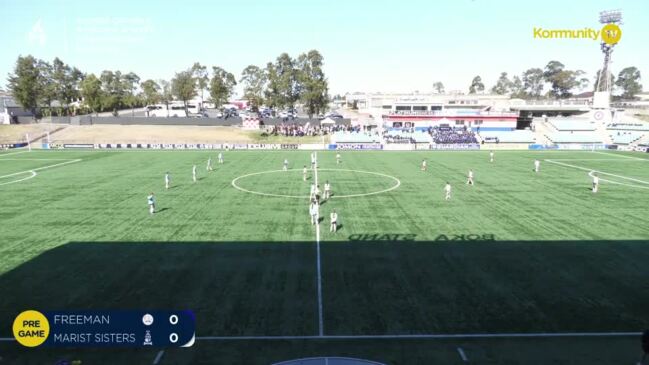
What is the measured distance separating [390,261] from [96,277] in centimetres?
1309

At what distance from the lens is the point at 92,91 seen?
9719 cm

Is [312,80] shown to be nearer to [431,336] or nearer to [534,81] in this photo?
[431,336]

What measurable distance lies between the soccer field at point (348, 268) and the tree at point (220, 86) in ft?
228

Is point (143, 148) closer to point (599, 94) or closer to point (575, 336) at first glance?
point (575, 336)

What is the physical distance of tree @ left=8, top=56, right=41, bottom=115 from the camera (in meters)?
90.8

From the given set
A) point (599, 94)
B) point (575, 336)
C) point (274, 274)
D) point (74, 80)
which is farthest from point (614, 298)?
point (74, 80)

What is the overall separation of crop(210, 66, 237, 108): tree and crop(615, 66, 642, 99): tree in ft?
531

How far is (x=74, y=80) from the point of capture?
103062 millimetres

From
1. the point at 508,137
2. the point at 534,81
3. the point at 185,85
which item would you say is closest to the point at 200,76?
the point at 185,85

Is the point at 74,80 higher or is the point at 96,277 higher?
the point at 74,80

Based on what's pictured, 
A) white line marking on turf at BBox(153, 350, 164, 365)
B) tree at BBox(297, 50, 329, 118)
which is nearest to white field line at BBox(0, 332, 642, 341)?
white line marking on turf at BBox(153, 350, 164, 365)

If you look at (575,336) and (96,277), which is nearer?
(575,336)

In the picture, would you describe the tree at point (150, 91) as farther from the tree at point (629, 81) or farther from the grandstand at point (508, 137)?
the tree at point (629, 81)

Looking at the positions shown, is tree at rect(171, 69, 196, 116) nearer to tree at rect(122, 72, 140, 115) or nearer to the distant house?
tree at rect(122, 72, 140, 115)
